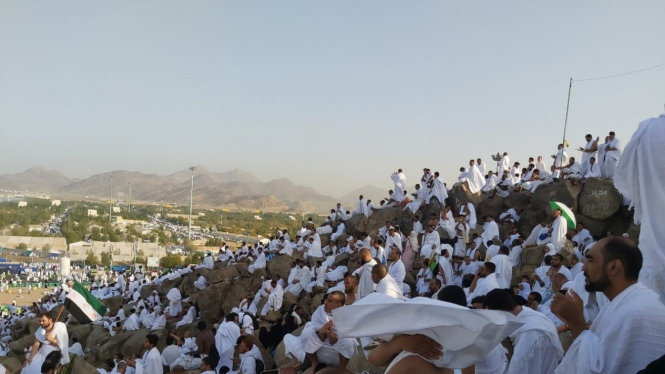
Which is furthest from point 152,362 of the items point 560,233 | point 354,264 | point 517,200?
point 517,200

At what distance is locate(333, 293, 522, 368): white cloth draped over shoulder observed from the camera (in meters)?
2.28

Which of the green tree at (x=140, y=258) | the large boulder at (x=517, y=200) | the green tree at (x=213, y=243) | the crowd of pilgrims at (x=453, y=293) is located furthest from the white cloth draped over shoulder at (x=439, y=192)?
the green tree at (x=213, y=243)

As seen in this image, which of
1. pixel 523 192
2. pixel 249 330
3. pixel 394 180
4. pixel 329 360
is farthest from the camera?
pixel 394 180

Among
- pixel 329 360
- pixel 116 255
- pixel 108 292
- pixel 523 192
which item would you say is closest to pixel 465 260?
pixel 523 192

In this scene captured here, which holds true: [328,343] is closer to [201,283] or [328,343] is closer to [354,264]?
[354,264]

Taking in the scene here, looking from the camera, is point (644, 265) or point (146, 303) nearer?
point (644, 265)

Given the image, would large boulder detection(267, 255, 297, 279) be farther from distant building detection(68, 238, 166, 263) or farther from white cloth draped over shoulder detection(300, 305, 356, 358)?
distant building detection(68, 238, 166, 263)

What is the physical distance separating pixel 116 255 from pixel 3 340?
37326 mm

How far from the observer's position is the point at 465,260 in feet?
37.6

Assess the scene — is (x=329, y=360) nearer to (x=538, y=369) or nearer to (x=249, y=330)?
(x=538, y=369)

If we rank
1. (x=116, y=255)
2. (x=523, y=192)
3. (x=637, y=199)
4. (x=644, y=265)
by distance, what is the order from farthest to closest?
(x=116, y=255) < (x=523, y=192) < (x=637, y=199) < (x=644, y=265)

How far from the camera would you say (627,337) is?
2279mm

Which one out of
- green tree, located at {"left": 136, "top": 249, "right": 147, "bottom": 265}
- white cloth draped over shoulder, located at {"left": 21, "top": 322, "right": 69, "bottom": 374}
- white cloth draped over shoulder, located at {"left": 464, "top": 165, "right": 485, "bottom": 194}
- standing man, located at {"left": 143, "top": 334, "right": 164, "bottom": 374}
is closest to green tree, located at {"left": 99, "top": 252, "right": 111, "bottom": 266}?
green tree, located at {"left": 136, "top": 249, "right": 147, "bottom": 265}

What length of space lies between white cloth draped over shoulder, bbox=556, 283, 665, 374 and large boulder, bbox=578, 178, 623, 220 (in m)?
13.3
